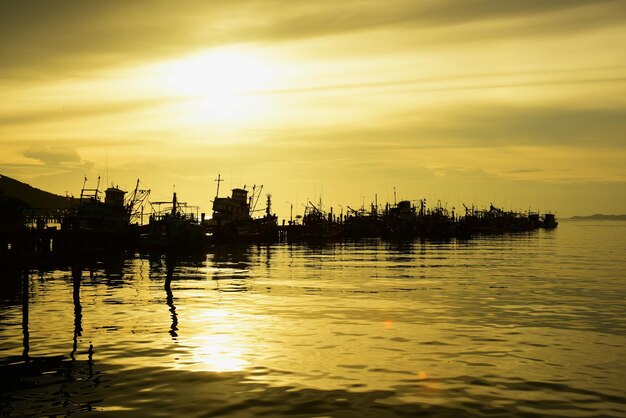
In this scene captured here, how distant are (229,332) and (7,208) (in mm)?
62922

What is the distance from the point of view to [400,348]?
30766mm

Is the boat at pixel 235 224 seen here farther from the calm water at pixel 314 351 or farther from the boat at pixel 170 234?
the calm water at pixel 314 351

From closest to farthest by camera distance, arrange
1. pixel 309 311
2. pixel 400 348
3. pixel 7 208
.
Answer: pixel 400 348 < pixel 309 311 < pixel 7 208

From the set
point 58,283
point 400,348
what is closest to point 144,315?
point 400,348

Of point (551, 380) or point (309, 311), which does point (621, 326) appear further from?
point (309, 311)

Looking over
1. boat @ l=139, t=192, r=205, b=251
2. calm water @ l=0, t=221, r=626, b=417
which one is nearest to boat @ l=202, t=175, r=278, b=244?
boat @ l=139, t=192, r=205, b=251

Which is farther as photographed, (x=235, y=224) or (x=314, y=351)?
(x=235, y=224)

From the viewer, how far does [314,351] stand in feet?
99.0

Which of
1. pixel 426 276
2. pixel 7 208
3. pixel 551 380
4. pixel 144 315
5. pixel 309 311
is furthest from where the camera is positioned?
pixel 7 208

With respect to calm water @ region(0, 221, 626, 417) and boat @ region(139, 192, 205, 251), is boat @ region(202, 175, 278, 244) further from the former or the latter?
calm water @ region(0, 221, 626, 417)

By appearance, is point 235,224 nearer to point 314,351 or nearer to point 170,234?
point 170,234

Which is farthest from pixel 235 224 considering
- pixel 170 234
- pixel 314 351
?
pixel 314 351

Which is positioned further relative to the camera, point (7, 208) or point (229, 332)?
point (7, 208)

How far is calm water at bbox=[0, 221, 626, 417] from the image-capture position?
21.8 metres
